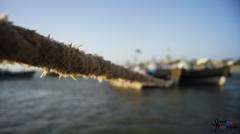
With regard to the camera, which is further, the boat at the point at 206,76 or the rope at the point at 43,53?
the boat at the point at 206,76

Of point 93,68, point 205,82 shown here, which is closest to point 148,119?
point 93,68

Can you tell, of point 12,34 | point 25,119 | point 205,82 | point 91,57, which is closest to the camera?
point 12,34

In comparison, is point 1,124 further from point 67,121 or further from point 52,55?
point 52,55

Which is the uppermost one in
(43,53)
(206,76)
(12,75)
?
(206,76)

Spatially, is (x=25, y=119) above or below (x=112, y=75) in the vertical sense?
below

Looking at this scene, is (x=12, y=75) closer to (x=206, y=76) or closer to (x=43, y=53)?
(x=206, y=76)

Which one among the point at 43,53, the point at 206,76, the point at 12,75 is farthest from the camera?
the point at 12,75

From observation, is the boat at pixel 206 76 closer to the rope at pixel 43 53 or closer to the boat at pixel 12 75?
the rope at pixel 43 53

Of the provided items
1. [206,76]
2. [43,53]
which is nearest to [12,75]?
[206,76]

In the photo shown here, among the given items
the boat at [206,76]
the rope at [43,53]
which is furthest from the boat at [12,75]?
the rope at [43,53]

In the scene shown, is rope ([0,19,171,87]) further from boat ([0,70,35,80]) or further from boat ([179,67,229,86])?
boat ([0,70,35,80])

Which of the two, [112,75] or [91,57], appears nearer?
[91,57]
